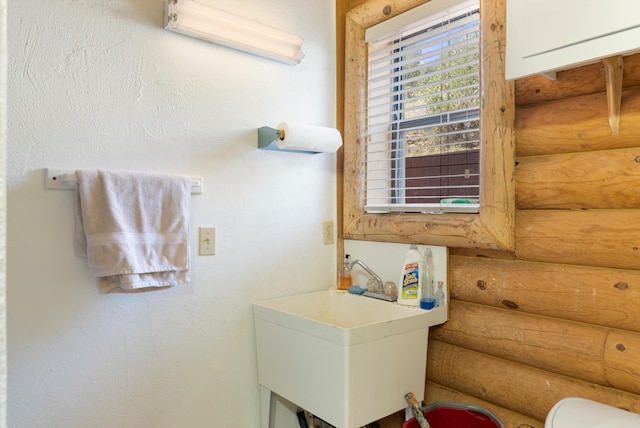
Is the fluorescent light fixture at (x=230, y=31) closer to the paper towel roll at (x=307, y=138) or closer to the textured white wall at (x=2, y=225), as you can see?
the paper towel roll at (x=307, y=138)

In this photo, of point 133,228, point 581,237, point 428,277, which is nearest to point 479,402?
point 428,277

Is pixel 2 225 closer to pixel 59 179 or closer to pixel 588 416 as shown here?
pixel 59 179

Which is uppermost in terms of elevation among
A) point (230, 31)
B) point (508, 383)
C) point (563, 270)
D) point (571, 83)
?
point (230, 31)

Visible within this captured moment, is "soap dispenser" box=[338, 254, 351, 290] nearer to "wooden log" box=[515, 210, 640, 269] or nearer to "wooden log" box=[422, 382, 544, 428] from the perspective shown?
"wooden log" box=[422, 382, 544, 428]

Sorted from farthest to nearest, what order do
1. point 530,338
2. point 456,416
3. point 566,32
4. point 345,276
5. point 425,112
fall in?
point 345,276, point 425,112, point 456,416, point 530,338, point 566,32

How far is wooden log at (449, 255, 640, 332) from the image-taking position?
1.36 metres

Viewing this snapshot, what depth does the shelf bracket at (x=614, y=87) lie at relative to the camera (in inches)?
49.5

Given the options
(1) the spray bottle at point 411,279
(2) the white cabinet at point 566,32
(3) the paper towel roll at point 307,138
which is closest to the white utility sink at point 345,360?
(1) the spray bottle at point 411,279

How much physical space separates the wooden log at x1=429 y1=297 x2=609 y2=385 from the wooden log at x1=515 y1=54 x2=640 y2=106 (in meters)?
0.77

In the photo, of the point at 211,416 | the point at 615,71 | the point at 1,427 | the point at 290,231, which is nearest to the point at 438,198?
the point at 290,231

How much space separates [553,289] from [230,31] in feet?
5.00

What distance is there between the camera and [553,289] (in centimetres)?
150

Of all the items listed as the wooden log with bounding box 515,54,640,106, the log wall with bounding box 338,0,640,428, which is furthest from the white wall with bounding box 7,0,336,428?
the wooden log with bounding box 515,54,640,106

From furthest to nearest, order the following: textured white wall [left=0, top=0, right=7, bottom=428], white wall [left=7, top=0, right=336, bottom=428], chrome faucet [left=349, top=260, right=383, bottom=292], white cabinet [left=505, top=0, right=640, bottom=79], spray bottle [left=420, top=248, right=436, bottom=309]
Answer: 1. chrome faucet [left=349, top=260, right=383, bottom=292]
2. spray bottle [left=420, top=248, right=436, bottom=309]
3. white wall [left=7, top=0, right=336, bottom=428]
4. white cabinet [left=505, top=0, right=640, bottom=79]
5. textured white wall [left=0, top=0, right=7, bottom=428]
